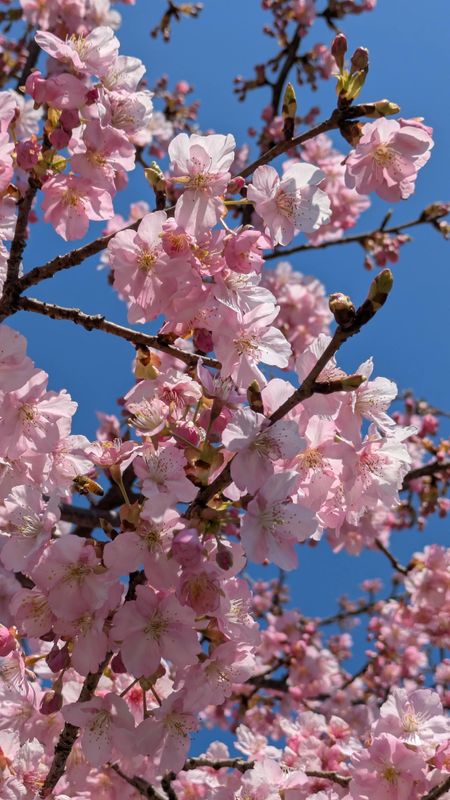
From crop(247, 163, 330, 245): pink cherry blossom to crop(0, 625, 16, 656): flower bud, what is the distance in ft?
4.47

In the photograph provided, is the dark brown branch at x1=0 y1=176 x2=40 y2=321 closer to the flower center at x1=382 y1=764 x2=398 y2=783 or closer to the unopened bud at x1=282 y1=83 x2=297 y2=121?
the unopened bud at x1=282 y1=83 x2=297 y2=121

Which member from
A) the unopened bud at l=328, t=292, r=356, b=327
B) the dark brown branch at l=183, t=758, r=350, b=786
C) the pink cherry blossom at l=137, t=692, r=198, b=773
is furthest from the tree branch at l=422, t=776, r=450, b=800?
the unopened bud at l=328, t=292, r=356, b=327

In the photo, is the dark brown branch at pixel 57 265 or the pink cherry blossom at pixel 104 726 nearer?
the pink cherry blossom at pixel 104 726

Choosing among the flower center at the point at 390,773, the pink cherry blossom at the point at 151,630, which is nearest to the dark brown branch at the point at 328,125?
the pink cherry blossom at the point at 151,630

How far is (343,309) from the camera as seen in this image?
1353mm

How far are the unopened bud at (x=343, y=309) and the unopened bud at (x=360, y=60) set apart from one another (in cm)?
93

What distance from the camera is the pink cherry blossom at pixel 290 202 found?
2.07 m

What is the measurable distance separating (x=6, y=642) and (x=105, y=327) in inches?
36.7

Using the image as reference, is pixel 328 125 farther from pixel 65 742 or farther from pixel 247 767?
pixel 247 767

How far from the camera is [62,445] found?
2.10m

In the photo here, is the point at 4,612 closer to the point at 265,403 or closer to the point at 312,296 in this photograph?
the point at 265,403

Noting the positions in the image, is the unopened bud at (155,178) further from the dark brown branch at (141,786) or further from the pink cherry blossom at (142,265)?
the dark brown branch at (141,786)

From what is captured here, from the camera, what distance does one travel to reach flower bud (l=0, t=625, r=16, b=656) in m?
1.83

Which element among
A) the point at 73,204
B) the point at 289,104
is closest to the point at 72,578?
the point at 73,204
